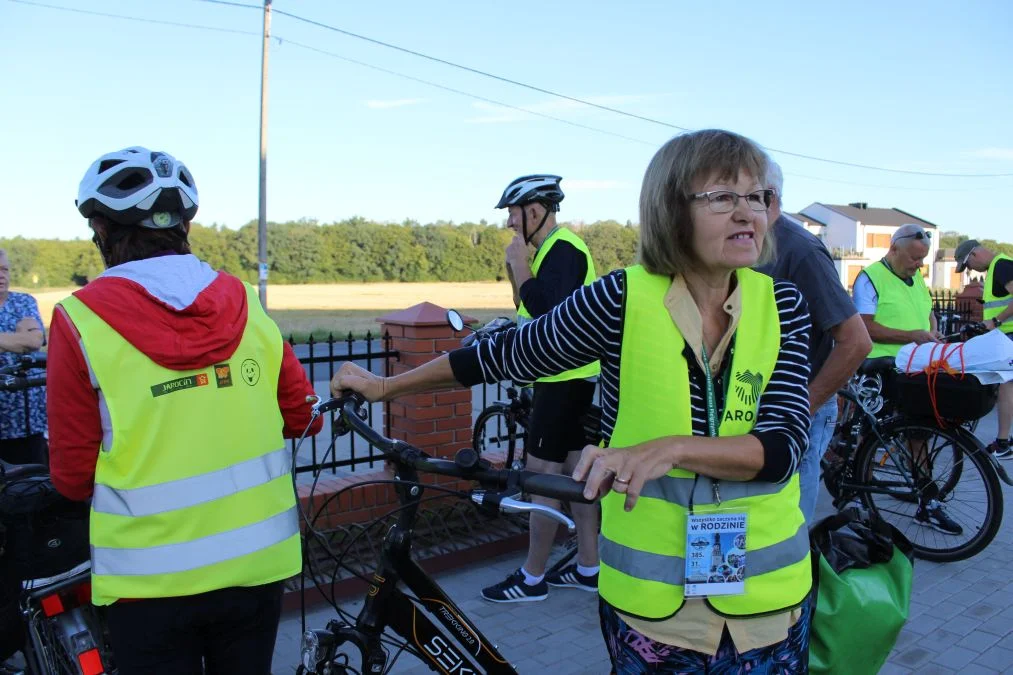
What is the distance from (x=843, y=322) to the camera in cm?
310

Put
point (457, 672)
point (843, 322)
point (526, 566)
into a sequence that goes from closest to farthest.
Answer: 1. point (457, 672)
2. point (843, 322)
3. point (526, 566)

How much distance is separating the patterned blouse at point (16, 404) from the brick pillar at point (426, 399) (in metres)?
1.98

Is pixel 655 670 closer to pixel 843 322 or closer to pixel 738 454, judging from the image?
pixel 738 454

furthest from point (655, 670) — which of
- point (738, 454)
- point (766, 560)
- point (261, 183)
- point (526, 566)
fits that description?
point (261, 183)

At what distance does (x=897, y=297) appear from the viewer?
5.77 meters

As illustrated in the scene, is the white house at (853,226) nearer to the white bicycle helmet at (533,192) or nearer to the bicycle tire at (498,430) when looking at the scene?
the bicycle tire at (498,430)

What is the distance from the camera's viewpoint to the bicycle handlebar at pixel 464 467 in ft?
5.08

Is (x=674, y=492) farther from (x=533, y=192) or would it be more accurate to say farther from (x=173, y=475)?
(x=533, y=192)

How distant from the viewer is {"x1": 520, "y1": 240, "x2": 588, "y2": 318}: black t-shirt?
4152 millimetres

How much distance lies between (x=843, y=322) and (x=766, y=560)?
5.29 feet

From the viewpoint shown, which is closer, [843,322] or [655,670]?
[655,670]

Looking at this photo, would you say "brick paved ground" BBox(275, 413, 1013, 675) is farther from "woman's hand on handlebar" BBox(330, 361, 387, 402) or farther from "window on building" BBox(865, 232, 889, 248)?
"window on building" BBox(865, 232, 889, 248)

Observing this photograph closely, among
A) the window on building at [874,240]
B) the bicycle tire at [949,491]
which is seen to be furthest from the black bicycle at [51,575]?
the window on building at [874,240]

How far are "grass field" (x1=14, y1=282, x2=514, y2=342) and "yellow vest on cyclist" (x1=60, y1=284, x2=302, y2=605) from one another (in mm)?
18091
